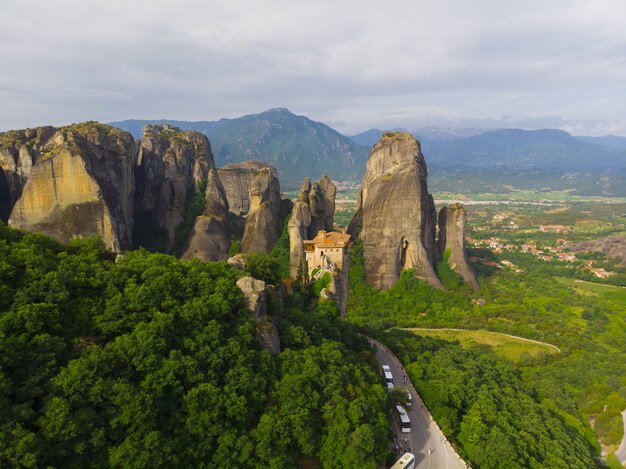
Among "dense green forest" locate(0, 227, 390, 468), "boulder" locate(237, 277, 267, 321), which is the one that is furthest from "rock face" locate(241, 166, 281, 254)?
"dense green forest" locate(0, 227, 390, 468)

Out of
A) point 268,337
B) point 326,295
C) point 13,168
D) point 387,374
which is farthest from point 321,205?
point 268,337

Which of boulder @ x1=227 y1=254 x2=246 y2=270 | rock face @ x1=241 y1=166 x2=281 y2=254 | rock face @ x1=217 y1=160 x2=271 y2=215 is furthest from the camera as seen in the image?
rock face @ x1=217 y1=160 x2=271 y2=215

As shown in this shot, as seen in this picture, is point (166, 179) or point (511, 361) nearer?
point (511, 361)

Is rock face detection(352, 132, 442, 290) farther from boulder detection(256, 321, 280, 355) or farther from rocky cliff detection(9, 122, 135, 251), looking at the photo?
boulder detection(256, 321, 280, 355)

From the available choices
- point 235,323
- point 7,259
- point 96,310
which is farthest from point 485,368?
point 7,259

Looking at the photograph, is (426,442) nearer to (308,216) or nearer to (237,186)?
(308,216)

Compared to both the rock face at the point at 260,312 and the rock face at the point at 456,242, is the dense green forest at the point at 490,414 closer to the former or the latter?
the rock face at the point at 260,312
